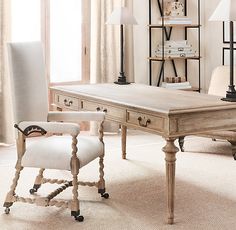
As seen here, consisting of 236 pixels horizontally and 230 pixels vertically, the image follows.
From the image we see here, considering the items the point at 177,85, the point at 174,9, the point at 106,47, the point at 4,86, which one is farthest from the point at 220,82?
the point at 4,86

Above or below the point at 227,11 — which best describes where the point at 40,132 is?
below

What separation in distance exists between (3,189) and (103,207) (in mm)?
873

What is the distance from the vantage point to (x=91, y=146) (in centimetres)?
374

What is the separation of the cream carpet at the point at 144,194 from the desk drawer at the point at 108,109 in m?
0.59

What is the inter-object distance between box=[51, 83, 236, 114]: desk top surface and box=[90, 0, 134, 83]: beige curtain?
1.54m

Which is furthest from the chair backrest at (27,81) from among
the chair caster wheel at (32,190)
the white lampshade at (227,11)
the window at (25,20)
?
the window at (25,20)

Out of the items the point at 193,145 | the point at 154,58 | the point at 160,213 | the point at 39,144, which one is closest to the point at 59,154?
the point at 39,144

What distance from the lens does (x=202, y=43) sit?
23.1ft

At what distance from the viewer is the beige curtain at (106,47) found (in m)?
6.30

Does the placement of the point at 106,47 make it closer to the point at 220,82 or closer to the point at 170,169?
the point at 220,82

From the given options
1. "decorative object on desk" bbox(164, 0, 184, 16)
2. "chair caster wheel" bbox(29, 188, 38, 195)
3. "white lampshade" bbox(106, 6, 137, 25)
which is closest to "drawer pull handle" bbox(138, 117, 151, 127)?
"chair caster wheel" bbox(29, 188, 38, 195)

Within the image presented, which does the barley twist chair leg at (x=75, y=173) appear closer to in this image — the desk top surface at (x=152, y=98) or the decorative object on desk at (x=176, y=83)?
the desk top surface at (x=152, y=98)

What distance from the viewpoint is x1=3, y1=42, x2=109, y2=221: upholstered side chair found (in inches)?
136

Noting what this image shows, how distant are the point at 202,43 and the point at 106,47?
54.5 inches
